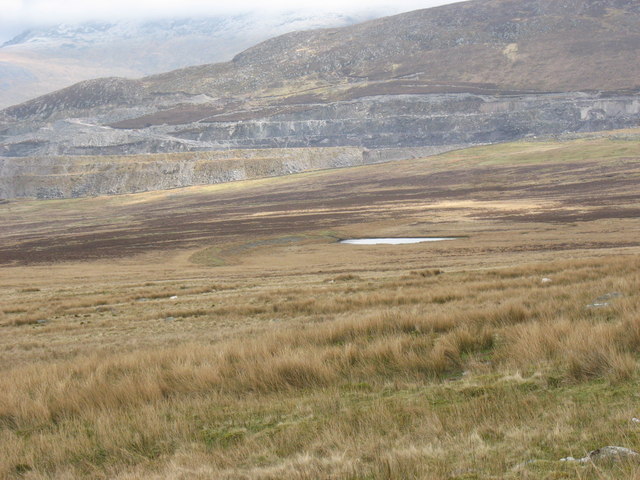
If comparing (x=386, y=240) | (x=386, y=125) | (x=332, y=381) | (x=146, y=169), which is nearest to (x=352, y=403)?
(x=332, y=381)

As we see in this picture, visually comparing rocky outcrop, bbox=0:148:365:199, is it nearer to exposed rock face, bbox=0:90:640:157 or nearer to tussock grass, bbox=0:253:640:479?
exposed rock face, bbox=0:90:640:157

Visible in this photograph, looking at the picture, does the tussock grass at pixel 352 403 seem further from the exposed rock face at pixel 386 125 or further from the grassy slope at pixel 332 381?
the exposed rock face at pixel 386 125

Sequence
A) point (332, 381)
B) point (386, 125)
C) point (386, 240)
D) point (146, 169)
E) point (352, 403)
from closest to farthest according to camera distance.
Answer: point (352, 403) < point (332, 381) < point (386, 240) < point (146, 169) < point (386, 125)

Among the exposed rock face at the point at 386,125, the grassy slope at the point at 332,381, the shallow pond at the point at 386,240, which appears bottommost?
the shallow pond at the point at 386,240

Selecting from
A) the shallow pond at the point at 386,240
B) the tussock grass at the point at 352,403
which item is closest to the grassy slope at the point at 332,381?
the tussock grass at the point at 352,403

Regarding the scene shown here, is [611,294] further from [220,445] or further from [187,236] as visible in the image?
[187,236]

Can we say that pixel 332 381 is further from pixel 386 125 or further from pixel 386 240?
pixel 386 125

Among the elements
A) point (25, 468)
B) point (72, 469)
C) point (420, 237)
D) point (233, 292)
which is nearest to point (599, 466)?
point (72, 469)

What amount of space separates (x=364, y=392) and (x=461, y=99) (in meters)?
Answer: 186

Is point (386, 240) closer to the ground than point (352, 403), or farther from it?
closer to the ground

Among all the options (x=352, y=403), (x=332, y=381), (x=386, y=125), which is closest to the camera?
(x=352, y=403)

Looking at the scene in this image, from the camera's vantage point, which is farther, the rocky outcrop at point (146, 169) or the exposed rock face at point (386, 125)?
the exposed rock face at point (386, 125)

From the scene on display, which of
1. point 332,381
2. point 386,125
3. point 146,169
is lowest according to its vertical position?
point 332,381

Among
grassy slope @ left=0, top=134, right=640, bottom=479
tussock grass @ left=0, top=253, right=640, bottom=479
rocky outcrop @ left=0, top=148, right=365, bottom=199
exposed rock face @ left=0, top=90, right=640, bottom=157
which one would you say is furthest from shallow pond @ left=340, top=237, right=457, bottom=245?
exposed rock face @ left=0, top=90, right=640, bottom=157
